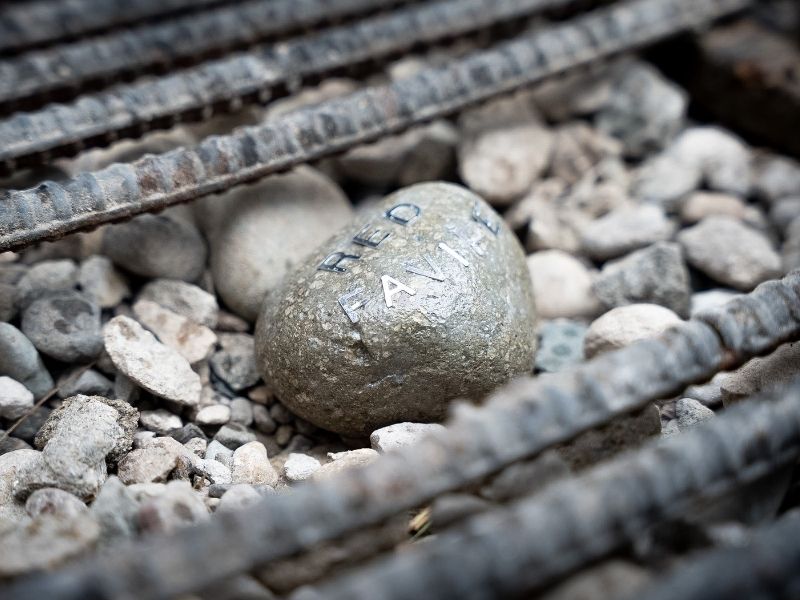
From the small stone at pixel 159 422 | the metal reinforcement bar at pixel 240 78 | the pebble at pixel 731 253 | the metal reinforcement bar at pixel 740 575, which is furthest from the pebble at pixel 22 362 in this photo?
the pebble at pixel 731 253

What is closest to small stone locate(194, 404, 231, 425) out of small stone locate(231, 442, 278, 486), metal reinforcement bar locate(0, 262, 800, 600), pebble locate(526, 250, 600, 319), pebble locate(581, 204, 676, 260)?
small stone locate(231, 442, 278, 486)

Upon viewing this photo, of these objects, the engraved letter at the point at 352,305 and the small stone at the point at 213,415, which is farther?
the small stone at the point at 213,415

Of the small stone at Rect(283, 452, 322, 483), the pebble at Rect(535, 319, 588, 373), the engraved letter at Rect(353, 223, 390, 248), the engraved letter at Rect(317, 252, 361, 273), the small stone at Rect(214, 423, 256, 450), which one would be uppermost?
the engraved letter at Rect(353, 223, 390, 248)

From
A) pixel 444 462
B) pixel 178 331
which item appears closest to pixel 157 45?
pixel 178 331

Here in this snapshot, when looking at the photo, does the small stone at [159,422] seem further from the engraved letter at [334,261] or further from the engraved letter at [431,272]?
the engraved letter at [431,272]

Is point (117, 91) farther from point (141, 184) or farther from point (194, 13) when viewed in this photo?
point (194, 13)

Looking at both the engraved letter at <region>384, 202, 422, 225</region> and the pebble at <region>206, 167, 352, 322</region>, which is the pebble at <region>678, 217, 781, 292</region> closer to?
the engraved letter at <region>384, 202, 422, 225</region>

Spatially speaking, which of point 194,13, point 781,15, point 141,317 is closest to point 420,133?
point 194,13
